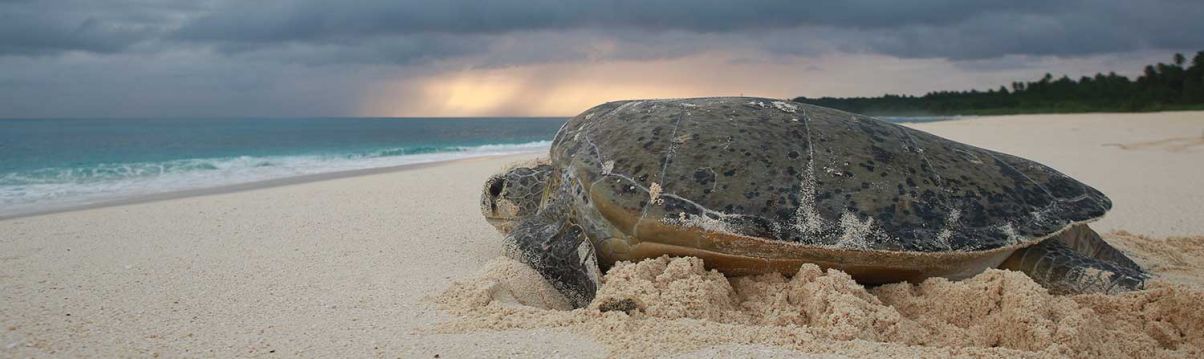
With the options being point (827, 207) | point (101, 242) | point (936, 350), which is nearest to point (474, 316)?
point (827, 207)

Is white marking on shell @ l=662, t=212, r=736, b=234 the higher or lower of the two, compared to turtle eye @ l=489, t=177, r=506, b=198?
lower

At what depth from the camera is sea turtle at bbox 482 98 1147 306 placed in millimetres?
2756

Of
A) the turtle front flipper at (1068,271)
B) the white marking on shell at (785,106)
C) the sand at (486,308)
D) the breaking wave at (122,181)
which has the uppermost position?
the white marking on shell at (785,106)

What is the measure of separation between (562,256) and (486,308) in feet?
1.58

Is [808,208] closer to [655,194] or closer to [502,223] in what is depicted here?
[655,194]

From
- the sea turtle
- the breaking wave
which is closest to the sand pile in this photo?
the sea turtle

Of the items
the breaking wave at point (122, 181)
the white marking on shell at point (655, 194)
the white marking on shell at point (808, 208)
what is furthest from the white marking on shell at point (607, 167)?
the breaking wave at point (122, 181)

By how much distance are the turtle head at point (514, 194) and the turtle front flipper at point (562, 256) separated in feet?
0.96

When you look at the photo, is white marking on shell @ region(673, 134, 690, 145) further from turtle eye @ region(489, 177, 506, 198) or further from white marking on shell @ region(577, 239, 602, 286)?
turtle eye @ region(489, 177, 506, 198)

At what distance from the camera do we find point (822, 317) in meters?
2.49

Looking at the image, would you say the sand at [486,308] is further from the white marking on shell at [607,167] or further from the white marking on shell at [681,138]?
the white marking on shell at [681,138]

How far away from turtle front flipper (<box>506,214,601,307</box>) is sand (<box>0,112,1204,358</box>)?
0.25 ft

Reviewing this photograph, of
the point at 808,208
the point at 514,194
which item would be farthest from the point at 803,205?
the point at 514,194

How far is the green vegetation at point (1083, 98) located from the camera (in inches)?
1107
